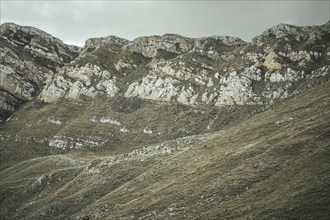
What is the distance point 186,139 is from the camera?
99.3 meters

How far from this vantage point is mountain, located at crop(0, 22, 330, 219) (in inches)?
1804

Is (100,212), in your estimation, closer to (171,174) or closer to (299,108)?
(171,174)

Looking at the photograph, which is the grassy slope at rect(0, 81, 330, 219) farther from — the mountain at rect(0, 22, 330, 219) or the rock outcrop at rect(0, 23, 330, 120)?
the rock outcrop at rect(0, 23, 330, 120)

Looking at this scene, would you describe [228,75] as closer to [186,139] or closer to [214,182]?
[186,139]

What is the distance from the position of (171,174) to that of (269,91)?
85731 millimetres

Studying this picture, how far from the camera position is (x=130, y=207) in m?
55.8

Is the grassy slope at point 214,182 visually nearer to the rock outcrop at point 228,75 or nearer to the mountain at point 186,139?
the mountain at point 186,139

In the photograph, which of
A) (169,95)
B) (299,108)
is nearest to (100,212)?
(299,108)

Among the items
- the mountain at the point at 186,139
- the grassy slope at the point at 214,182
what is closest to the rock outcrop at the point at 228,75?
the mountain at the point at 186,139

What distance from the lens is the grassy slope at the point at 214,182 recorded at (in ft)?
126

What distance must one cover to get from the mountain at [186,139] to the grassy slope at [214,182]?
0.26 meters

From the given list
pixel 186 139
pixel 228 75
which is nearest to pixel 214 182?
pixel 186 139

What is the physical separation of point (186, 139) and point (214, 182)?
46505mm

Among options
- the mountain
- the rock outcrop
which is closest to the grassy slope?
the mountain
